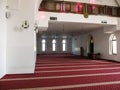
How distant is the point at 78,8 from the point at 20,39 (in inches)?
197

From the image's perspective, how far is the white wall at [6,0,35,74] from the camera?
5.81 m

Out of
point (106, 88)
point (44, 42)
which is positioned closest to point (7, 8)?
point (106, 88)

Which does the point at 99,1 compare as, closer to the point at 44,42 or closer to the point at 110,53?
the point at 110,53

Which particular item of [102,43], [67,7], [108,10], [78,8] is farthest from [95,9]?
[102,43]

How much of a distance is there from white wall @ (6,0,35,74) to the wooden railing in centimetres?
299

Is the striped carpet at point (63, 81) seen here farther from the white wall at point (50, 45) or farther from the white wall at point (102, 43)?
the white wall at point (50, 45)

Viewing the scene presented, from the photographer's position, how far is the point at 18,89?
3857mm

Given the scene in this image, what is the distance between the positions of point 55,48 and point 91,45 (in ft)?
28.2

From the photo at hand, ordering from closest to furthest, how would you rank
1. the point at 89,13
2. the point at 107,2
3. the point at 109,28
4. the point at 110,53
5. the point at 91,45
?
1. the point at 89,13
2. the point at 107,2
3. the point at 109,28
4. the point at 110,53
5. the point at 91,45

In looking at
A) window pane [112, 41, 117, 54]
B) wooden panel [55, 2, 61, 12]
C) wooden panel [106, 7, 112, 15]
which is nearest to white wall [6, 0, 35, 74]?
wooden panel [55, 2, 61, 12]

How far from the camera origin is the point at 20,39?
19.4 feet

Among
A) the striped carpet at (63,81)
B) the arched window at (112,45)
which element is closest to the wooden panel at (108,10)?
the arched window at (112,45)

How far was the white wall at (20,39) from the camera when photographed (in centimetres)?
581

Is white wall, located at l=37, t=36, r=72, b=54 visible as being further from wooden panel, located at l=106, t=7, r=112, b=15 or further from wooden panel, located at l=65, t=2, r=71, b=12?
wooden panel, located at l=65, t=2, r=71, b=12
